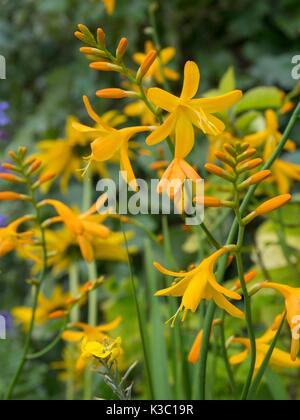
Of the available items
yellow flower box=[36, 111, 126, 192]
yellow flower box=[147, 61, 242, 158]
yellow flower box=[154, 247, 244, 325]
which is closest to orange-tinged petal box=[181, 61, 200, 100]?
yellow flower box=[147, 61, 242, 158]

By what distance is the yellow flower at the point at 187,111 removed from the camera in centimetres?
53

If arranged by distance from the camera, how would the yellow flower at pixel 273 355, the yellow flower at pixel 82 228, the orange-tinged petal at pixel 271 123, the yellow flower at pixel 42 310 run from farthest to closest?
1. the yellow flower at pixel 42 310
2. the orange-tinged petal at pixel 271 123
3. the yellow flower at pixel 82 228
4. the yellow flower at pixel 273 355

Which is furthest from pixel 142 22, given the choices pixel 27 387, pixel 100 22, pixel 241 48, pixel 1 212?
pixel 27 387

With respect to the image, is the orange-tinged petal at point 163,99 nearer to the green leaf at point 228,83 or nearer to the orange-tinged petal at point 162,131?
the orange-tinged petal at point 162,131

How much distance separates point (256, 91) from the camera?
93cm

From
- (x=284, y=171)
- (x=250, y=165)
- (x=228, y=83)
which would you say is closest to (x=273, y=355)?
(x=250, y=165)

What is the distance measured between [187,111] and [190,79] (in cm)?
3

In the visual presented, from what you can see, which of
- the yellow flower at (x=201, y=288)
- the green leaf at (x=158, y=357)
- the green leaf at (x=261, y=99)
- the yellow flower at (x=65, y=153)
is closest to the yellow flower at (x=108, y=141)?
the yellow flower at (x=201, y=288)

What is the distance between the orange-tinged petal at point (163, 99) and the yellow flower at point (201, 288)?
119 mm

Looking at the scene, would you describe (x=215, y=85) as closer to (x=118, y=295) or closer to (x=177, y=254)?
(x=177, y=254)

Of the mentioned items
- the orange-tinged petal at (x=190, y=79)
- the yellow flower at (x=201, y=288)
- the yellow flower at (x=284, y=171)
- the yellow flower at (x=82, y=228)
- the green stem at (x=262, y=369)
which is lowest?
the green stem at (x=262, y=369)

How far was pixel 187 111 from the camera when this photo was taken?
56 centimetres

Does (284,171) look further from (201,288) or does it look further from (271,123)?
(201,288)

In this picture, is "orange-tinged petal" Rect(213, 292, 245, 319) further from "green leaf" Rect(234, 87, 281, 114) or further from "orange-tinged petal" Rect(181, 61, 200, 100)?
"green leaf" Rect(234, 87, 281, 114)
